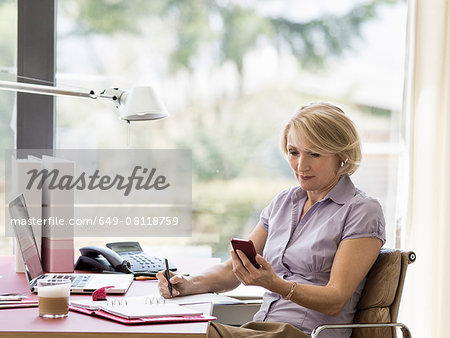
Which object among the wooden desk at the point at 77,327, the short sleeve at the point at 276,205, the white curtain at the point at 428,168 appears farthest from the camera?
the white curtain at the point at 428,168

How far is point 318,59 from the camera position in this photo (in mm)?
2992

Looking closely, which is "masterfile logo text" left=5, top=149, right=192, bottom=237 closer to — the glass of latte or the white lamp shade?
the white lamp shade

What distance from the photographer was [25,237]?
6.78 ft

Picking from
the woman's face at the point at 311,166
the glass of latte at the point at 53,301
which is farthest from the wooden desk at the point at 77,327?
the woman's face at the point at 311,166

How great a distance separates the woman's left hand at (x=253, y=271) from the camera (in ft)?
5.80

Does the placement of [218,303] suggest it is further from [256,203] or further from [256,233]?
[256,203]

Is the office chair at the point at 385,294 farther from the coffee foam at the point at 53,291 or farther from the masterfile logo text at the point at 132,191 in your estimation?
the masterfile logo text at the point at 132,191

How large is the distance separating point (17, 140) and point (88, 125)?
0.32 m

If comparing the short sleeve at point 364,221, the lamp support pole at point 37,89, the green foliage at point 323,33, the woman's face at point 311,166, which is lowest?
the short sleeve at point 364,221

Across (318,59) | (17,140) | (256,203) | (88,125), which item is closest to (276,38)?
(318,59)

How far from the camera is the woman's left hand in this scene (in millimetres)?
1769

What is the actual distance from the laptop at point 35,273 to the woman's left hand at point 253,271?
0.40 metres

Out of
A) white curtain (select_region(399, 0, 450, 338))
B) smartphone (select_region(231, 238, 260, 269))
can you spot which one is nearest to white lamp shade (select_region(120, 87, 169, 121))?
smartphone (select_region(231, 238, 260, 269))

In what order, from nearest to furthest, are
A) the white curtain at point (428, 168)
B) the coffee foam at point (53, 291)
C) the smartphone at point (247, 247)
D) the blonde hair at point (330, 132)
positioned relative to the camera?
the coffee foam at point (53, 291)
the smartphone at point (247, 247)
the blonde hair at point (330, 132)
the white curtain at point (428, 168)
